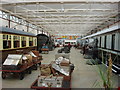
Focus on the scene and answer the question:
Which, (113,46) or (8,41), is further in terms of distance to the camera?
(8,41)

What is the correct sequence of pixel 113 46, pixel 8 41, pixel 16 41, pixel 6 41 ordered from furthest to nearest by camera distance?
pixel 16 41, pixel 8 41, pixel 6 41, pixel 113 46

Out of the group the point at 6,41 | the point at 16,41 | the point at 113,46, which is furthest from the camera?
the point at 16,41

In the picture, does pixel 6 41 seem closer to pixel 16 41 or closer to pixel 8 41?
pixel 8 41

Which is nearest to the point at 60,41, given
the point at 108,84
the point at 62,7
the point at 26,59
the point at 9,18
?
the point at 9,18

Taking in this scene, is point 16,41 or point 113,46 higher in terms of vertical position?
point 16,41

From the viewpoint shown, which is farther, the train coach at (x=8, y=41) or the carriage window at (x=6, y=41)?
the carriage window at (x=6, y=41)

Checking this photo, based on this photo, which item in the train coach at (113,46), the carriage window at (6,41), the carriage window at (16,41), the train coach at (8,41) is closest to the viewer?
the train coach at (113,46)

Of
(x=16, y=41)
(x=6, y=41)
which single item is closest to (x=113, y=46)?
(x=6, y=41)

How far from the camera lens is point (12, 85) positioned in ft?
13.4

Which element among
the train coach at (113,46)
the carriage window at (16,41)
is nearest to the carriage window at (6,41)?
the carriage window at (16,41)

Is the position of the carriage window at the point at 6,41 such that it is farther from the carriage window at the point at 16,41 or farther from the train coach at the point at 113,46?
the train coach at the point at 113,46

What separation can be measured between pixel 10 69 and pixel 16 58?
57 centimetres

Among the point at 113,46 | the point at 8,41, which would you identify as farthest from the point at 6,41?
the point at 113,46

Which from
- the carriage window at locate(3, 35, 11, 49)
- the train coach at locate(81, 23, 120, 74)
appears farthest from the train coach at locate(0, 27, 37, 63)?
the train coach at locate(81, 23, 120, 74)
